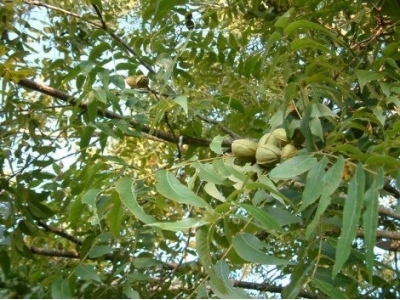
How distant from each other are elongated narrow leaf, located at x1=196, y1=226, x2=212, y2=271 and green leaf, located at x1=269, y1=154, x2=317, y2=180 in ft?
0.74

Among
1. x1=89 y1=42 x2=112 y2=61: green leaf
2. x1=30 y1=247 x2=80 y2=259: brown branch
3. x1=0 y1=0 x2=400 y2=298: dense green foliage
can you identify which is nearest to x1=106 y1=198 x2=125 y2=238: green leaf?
x1=0 y1=0 x2=400 y2=298: dense green foliage

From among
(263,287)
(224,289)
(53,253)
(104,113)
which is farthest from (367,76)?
(53,253)

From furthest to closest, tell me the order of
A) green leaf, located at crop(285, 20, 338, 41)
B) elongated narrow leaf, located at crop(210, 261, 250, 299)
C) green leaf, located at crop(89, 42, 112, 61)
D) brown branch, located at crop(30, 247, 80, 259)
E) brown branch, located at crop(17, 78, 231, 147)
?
brown branch, located at crop(30, 247, 80, 259), brown branch, located at crop(17, 78, 231, 147), green leaf, located at crop(89, 42, 112, 61), green leaf, located at crop(285, 20, 338, 41), elongated narrow leaf, located at crop(210, 261, 250, 299)

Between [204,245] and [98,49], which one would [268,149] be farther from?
[98,49]

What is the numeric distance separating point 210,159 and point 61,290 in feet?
1.84

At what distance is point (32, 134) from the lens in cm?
278

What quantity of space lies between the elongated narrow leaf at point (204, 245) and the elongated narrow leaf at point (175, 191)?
5cm

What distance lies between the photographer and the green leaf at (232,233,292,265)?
4.10 ft

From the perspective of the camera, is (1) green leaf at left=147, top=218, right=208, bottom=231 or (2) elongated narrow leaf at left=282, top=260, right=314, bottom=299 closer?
(1) green leaf at left=147, top=218, right=208, bottom=231

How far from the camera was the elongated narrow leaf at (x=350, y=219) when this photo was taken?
1163 mm

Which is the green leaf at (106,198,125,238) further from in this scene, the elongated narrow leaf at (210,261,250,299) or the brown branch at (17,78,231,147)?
the brown branch at (17,78,231,147)

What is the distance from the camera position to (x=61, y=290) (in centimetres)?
172

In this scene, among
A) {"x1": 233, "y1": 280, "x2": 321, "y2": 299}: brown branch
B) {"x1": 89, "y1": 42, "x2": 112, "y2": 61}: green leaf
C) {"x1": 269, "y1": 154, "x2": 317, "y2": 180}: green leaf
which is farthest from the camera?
{"x1": 233, "y1": 280, "x2": 321, "y2": 299}: brown branch

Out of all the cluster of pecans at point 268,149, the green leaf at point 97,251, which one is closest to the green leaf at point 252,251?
the cluster of pecans at point 268,149
